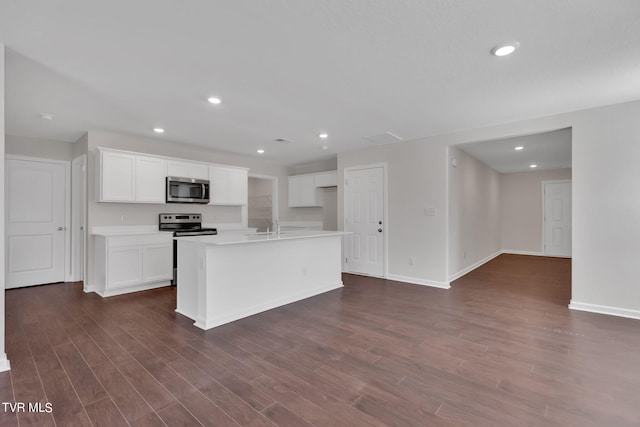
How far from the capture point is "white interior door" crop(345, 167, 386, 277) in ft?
18.1

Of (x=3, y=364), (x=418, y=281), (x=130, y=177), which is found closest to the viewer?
(x=3, y=364)

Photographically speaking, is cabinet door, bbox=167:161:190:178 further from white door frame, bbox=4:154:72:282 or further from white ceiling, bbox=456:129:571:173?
white ceiling, bbox=456:129:571:173

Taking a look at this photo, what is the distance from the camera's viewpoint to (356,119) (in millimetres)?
3996

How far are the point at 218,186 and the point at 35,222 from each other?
2893 millimetres

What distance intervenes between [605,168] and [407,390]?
356cm

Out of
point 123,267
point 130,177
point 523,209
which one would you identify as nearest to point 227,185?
point 130,177

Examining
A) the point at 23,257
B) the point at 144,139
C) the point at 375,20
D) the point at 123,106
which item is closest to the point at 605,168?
the point at 375,20

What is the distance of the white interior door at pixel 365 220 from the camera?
552cm

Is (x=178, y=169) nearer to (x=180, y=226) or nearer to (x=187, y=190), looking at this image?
(x=187, y=190)

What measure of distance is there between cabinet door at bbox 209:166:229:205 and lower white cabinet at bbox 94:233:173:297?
1116 millimetres

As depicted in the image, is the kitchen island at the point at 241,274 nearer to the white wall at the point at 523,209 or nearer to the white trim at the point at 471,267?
the white trim at the point at 471,267

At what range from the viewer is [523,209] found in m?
8.58

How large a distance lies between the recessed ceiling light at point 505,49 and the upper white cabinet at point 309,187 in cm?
430

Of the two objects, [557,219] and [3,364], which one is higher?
[557,219]
